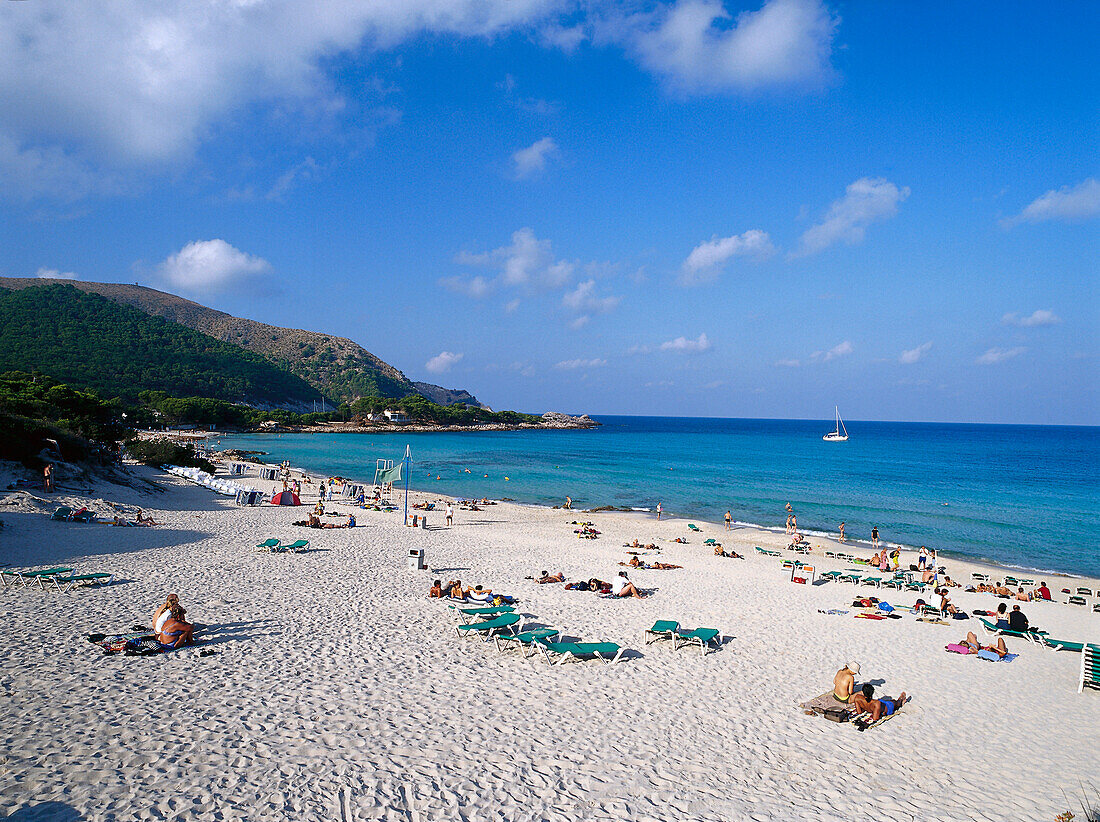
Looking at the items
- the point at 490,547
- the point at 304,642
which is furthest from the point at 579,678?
the point at 490,547

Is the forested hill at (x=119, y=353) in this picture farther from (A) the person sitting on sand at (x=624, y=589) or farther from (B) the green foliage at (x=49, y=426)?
(A) the person sitting on sand at (x=624, y=589)

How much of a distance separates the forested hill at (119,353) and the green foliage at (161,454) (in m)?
51.9

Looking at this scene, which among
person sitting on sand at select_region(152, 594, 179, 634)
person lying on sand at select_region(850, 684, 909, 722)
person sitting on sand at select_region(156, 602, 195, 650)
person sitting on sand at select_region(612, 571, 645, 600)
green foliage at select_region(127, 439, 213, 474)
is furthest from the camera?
green foliage at select_region(127, 439, 213, 474)

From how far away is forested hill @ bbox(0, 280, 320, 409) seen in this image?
272 ft

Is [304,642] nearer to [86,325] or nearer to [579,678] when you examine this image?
[579,678]

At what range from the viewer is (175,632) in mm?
8039

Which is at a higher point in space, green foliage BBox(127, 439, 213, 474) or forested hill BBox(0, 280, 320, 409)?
forested hill BBox(0, 280, 320, 409)

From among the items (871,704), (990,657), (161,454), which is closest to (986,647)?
(990,657)

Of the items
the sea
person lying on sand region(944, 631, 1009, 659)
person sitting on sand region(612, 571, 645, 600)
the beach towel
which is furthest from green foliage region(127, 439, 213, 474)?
the beach towel

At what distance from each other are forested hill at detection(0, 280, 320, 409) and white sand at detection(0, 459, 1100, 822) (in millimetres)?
86586

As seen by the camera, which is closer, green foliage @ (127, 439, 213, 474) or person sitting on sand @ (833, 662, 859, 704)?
person sitting on sand @ (833, 662, 859, 704)

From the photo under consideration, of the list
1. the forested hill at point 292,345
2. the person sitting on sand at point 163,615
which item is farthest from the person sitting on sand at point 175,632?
the forested hill at point 292,345

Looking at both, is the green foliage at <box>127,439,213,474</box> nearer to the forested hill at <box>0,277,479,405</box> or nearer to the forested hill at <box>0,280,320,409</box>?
the forested hill at <box>0,280,320,409</box>

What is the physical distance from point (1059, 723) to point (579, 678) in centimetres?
641
